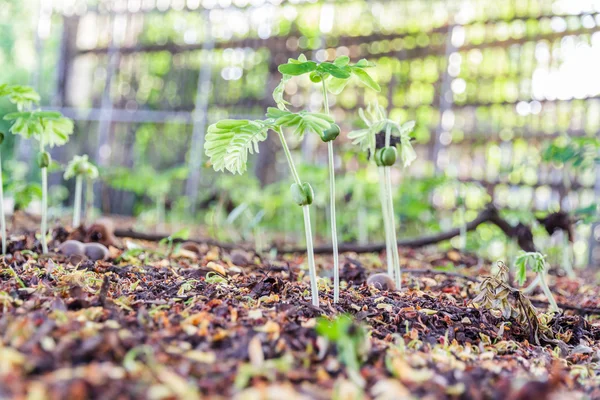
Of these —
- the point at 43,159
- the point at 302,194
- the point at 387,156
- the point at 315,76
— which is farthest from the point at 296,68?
the point at 43,159

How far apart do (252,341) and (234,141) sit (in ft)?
2.45

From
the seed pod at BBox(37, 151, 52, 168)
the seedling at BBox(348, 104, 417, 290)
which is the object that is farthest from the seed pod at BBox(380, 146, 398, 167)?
the seed pod at BBox(37, 151, 52, 168)

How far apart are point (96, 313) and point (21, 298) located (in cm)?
35

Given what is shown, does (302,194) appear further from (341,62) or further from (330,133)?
(341,62)

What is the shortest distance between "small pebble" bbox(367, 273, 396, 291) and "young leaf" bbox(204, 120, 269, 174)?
0.88 m

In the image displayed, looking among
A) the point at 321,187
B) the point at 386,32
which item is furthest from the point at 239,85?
the point at 321,187

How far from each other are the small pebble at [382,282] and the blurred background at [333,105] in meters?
2.07

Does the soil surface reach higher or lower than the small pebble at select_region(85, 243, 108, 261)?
lower

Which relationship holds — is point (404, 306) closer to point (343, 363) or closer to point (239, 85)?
point (343, 363)

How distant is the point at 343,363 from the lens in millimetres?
1399

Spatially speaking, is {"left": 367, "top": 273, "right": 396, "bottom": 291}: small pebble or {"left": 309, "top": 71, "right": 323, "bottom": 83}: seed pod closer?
{"left": 309, "top": 71, "right": 323, "bottom": 83}: seed pod

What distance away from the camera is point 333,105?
25.9 ft

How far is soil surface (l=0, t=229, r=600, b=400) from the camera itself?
1.19 m

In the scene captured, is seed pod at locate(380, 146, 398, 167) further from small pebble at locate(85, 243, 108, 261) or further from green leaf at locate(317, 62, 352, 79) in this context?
small pebble at locate(85, 243, 108, 261)
